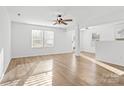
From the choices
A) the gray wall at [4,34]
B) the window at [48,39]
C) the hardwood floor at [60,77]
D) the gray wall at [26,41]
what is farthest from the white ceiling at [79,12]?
the window at [48,39]

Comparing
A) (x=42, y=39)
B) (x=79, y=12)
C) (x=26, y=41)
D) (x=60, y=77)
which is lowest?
(x=60, y=77)

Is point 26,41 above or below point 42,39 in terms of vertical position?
below

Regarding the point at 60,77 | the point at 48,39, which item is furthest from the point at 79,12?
the point at 48,39

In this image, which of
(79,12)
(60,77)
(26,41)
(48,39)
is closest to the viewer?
(60,77)

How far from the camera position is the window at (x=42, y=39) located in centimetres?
761

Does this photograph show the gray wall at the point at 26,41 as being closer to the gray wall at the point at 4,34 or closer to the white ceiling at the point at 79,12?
the white ceiling at the point at 79,12

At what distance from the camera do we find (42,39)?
8047mm

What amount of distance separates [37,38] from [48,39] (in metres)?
0.96

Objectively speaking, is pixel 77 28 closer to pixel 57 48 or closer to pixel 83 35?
pixel 57 48

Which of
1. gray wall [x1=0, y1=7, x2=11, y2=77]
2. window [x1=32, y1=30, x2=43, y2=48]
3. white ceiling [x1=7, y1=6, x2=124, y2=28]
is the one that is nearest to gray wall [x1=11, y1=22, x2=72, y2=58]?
window [x1=32, y1=30, x2=43, y2=48]

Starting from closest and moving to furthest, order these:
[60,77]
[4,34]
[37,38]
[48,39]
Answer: [60,77] < [4,34] < [37,38] < [48,39]

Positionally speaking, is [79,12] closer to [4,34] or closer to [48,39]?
[4,34]

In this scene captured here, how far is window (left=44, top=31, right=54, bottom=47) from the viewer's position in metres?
8.22

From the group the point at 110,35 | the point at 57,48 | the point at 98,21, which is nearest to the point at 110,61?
the point at 98,21
